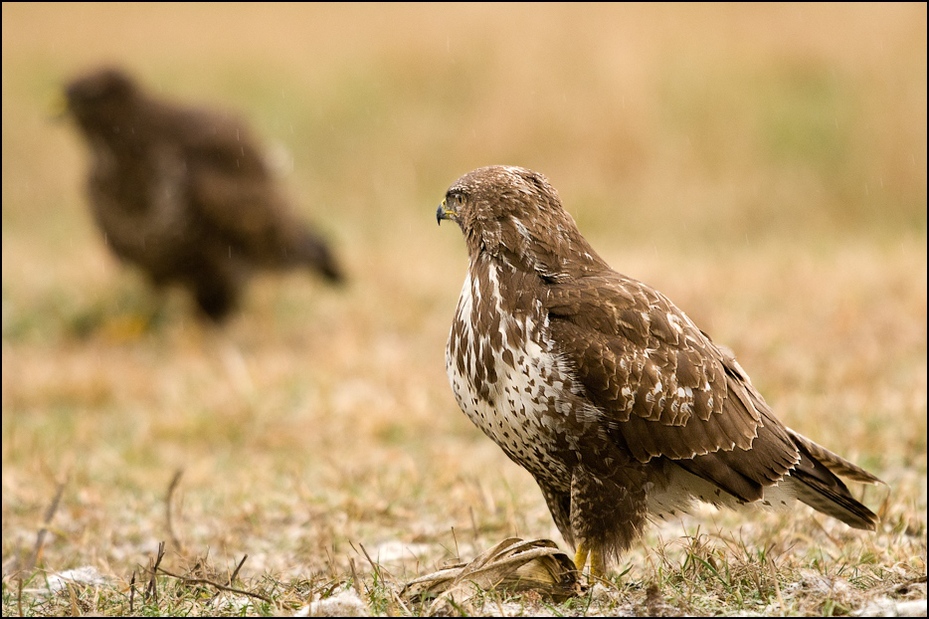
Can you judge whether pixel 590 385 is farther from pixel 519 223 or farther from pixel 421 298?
pixel 421 298

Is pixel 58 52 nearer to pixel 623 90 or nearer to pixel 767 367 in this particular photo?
pixel 623 90

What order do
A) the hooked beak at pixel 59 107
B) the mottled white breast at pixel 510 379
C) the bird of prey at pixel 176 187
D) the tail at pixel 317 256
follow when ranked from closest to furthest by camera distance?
the mottled white breast at pixel 510 379 < the bird of prey at pixel 176 187 < the hooked beak at pixel 59 107 < the tail at pixel 317 256

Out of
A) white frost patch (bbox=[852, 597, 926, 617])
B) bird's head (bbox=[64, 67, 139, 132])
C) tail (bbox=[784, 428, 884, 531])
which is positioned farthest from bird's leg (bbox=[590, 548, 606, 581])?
bird's head (bbox=[64, 67, 139, 132])

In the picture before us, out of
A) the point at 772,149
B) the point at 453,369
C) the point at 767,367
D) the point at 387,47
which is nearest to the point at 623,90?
the point at 772,149

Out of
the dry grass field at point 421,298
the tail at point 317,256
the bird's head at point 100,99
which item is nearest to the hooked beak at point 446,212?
A: the dry grass field at point 421,298

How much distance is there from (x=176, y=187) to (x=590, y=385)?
5602 millimetres

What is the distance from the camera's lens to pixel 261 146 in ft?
28.1

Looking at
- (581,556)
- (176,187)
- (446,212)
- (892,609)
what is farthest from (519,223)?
(176,187)

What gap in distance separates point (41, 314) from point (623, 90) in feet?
22.1

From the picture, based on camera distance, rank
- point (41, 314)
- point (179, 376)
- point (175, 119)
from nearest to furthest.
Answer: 1. point (179, 376)
2. point (175, 119)
3. point (41, 314)

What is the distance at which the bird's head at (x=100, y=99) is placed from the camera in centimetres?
807

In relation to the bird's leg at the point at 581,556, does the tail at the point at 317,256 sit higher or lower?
higher

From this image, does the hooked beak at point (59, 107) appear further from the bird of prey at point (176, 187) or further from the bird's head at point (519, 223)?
the bird's head at point (519, 223)

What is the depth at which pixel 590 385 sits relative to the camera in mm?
2939
